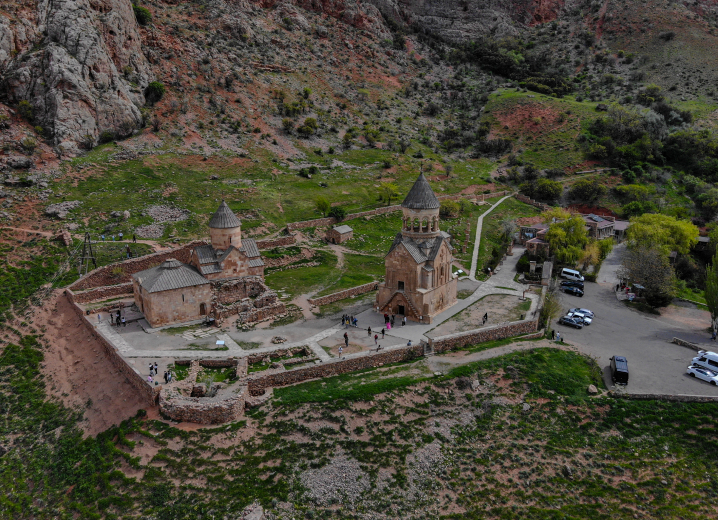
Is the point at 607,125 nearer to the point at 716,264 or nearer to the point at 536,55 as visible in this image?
the point at 536,55

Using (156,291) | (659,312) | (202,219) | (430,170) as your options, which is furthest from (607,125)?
(156,291)

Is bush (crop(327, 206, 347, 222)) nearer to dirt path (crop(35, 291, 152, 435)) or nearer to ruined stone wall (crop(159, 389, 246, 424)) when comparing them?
dirt path (crop(35, 291, 152, 435))

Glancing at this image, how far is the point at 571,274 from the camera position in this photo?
44.4 meters

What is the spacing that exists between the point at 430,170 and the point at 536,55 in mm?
62742

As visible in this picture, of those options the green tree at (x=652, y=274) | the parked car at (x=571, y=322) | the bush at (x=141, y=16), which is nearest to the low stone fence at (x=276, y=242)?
the parked car at (x=571, y=322)

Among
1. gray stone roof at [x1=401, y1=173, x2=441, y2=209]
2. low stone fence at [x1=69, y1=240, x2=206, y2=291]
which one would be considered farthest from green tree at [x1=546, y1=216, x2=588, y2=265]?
low stone fence at [x1=69, y1=240, x2=206, y2=291]

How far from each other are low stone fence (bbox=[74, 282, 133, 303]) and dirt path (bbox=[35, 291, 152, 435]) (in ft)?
3.14

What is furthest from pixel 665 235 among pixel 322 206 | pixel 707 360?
pixel 322 206

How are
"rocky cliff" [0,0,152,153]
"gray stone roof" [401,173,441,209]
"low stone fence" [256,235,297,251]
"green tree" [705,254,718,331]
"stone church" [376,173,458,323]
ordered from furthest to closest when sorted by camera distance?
"rocky cliff" [0,0,152,153], "low stone fence" [256,235,297,251], "gray stone roof" [401,173,441,209], "stone church" [376,173,458,323], "green tree" [705,254,718,331]

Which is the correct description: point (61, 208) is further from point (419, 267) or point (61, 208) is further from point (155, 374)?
point (419, 267)

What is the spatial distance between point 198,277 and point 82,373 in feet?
29.0

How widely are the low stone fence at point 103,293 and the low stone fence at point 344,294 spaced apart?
44.9 feet

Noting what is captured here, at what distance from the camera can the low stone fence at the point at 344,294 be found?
3597 centimetres

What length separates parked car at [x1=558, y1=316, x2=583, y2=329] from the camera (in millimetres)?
34594
